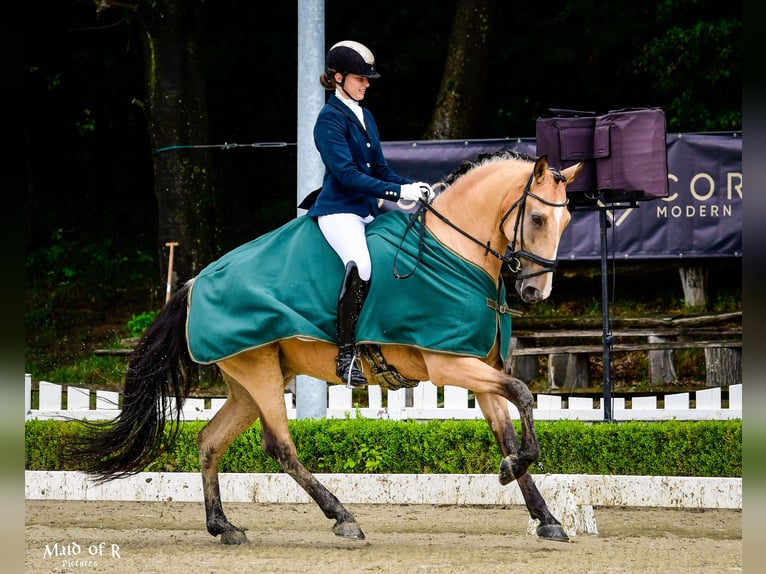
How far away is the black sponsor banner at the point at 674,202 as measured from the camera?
1184 cm

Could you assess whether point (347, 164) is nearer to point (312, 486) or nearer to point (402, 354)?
point (402, 354)

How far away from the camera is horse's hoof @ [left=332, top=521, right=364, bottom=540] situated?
5867 millimetres

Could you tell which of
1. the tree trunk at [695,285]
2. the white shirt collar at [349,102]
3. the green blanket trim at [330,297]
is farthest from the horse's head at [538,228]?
the tree trunk at [695,285]

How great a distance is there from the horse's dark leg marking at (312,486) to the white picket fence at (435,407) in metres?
3.30

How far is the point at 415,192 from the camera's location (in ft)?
19.3

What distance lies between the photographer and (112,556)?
5.68 meters

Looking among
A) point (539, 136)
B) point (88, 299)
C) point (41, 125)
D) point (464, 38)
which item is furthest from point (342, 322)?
point (41, 125)

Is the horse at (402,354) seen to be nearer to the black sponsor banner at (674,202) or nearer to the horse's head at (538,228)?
the horse's head at (538,228)

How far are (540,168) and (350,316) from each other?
1.28 metres

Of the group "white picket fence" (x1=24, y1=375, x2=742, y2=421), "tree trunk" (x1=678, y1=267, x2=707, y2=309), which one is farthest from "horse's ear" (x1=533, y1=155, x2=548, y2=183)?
"tree trunk" (x1=678, y1=267, x2=707, y2=309)

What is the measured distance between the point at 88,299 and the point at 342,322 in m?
12.4

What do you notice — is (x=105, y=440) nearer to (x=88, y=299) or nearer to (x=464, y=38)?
(x=464, y=38)

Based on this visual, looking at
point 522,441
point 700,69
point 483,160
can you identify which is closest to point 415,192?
point 483,160

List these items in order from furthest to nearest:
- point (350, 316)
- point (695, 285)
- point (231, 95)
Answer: point (231, 95), point (695, 285), point (350, 316)
